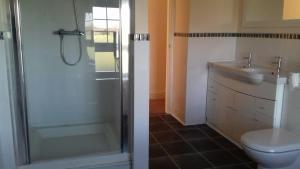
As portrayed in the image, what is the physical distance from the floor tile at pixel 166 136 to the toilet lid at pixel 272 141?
1164 mm

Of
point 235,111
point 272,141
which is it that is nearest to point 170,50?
point 235,111

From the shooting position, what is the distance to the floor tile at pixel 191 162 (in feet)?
8.34

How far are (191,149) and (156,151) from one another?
0.38 meters

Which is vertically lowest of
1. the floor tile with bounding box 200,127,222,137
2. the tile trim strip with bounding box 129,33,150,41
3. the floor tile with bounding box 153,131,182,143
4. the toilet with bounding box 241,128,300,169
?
the floor tile with bounding box 153,131,182,143

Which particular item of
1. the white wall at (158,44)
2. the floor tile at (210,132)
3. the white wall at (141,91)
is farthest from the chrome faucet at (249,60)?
the white wall at (158,44)

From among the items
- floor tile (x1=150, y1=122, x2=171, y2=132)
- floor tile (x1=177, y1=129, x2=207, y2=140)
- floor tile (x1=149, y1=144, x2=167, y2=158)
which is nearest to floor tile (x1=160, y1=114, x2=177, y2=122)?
floor tile (x1=150, y1=122, x2=171, y2=132)

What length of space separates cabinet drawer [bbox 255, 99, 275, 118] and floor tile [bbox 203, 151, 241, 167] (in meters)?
0.54

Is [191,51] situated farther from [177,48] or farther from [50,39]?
[50,39]

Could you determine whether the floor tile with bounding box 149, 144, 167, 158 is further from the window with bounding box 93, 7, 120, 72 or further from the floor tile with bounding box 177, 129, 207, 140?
the window with bounding box 93, 7, 120, 72

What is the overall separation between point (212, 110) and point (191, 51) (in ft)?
2.60

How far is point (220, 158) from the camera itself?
270 centimetres

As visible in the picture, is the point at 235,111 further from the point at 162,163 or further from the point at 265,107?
the point at 162,163

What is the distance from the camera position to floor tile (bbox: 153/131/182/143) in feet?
10.2

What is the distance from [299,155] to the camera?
214cm
